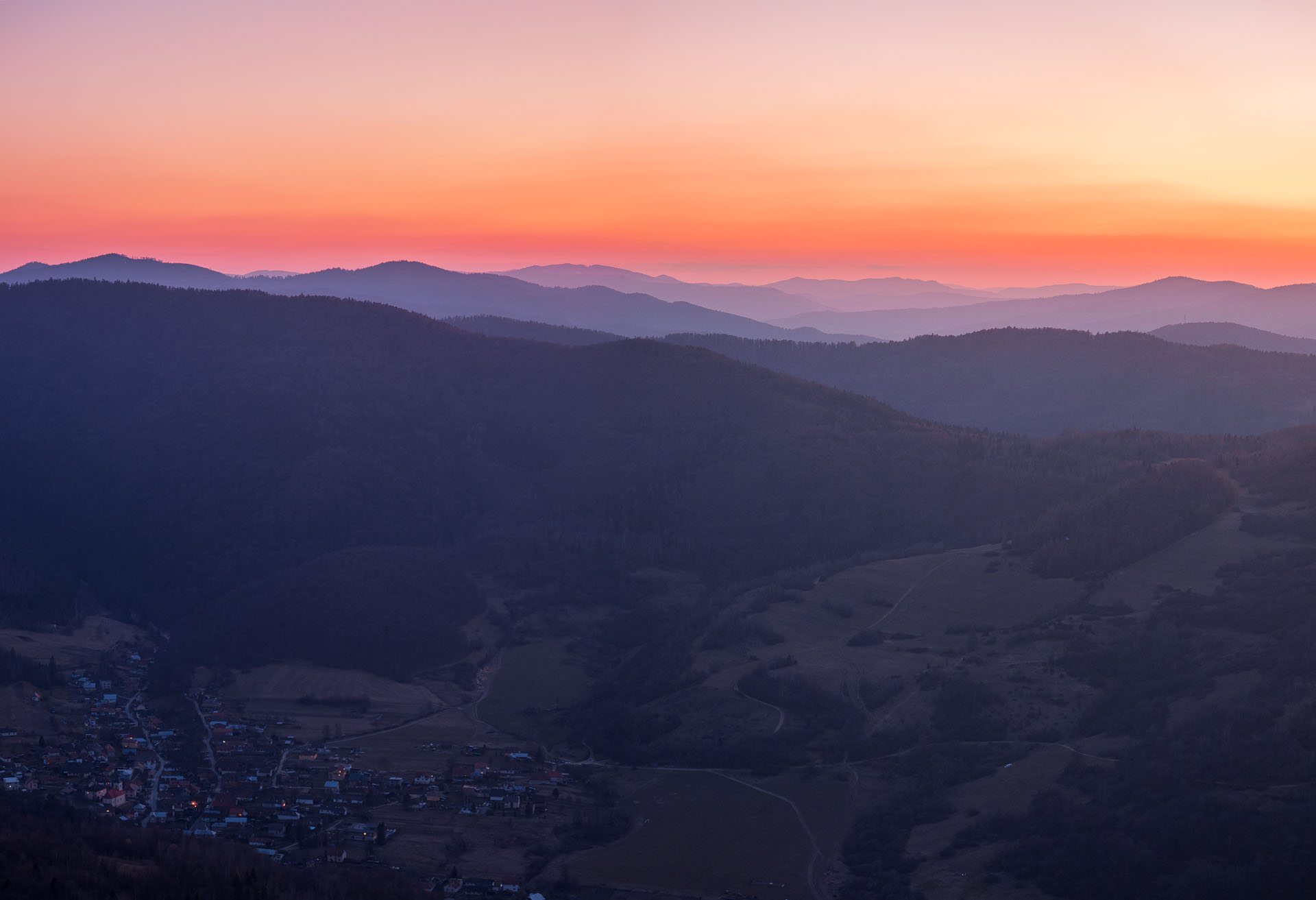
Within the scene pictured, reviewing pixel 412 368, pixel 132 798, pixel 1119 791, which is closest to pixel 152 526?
pixel 412 368

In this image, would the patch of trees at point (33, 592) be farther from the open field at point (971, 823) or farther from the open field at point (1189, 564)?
the open field at point (1189, 564)

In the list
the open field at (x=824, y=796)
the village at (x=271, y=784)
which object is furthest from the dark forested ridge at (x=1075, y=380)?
the village at (x=271, y=784)

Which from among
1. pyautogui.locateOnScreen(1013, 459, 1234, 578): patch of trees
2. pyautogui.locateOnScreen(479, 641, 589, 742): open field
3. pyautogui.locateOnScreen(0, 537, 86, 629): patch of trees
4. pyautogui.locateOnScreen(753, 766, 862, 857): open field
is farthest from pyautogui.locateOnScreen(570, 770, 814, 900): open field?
pyautogui.locateOnScreen(0, 537, 86, 629): patch of trees

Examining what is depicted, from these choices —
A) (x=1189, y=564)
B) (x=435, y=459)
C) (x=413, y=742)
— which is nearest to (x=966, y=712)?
(x=1189, y=564)

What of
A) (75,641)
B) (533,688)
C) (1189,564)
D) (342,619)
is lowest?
(533,688)

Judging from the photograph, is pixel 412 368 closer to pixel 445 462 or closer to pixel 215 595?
pixel 445 462

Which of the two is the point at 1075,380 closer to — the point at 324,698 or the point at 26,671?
the point at 324,698

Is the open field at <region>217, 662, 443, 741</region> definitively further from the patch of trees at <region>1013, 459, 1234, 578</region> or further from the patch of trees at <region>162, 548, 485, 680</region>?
the patch of trees at <region>1013, 459, 1234, 578</region>
